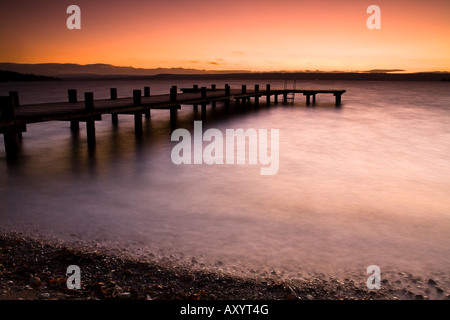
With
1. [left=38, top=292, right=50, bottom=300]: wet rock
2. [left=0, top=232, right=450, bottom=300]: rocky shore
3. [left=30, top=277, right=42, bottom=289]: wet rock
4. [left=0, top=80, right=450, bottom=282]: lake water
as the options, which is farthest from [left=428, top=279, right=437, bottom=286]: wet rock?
[left=30, top=277, right=42, bottom=289]: wet rock

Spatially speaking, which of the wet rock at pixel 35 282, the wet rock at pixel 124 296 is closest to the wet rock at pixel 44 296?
the wet rock at pixel 35 282

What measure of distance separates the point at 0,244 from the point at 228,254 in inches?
119

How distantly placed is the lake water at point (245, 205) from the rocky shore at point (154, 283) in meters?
0.28

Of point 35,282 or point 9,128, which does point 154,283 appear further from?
point 9,128

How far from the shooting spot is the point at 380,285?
398 cm

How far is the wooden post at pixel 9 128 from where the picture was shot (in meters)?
8.43

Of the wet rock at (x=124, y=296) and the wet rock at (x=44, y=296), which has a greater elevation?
the wet rock at (x=44, y=296)

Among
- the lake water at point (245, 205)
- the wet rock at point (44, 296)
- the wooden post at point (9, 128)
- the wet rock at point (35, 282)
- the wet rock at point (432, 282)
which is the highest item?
the wooden post at point (9, 128)

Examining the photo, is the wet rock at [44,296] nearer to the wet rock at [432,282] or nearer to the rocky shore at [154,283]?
the rocky shore at [154,283]

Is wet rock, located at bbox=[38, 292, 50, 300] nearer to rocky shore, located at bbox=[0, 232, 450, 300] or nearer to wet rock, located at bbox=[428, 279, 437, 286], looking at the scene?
rocky shore, located at bbox=[0, 232, 450, 300]

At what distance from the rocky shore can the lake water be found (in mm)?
281

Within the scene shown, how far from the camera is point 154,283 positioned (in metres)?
3.85


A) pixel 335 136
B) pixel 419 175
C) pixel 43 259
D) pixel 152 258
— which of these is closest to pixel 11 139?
pixel 43 259

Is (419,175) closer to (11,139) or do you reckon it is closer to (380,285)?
(380,285)
